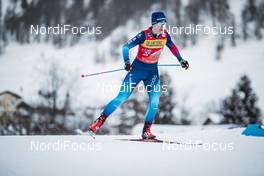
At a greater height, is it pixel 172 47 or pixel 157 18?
pixel 157 18

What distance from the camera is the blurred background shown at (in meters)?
6.05

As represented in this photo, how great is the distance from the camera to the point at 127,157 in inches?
124

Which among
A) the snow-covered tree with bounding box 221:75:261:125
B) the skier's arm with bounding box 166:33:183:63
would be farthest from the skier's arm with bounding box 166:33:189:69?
the snow-covered tree with bounding box 221:75:261:125

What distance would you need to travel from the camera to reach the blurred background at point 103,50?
6.05 metres

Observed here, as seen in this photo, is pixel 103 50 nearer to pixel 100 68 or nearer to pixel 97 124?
pixel 100 68

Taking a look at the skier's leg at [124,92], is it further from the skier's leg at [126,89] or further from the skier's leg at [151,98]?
the skier's leg at [151,98]

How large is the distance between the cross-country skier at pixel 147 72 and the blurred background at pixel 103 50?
151 millimetres

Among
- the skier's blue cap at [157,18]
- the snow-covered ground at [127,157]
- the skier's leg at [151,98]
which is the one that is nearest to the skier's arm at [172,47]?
the skier's blue cap at [157,18]

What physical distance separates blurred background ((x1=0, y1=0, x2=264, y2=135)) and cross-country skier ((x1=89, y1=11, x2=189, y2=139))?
0.50ft

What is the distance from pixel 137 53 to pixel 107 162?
62.2 inches

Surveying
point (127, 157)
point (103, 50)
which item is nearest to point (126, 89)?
point (127, 157)

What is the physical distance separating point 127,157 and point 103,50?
3.97 metres

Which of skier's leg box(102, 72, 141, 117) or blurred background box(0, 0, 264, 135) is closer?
skier's leg box(102, 72, 141, 117)

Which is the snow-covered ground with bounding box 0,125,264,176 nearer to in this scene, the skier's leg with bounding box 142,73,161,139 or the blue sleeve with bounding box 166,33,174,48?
the skier's leg with bounding box 142,73,161,139
